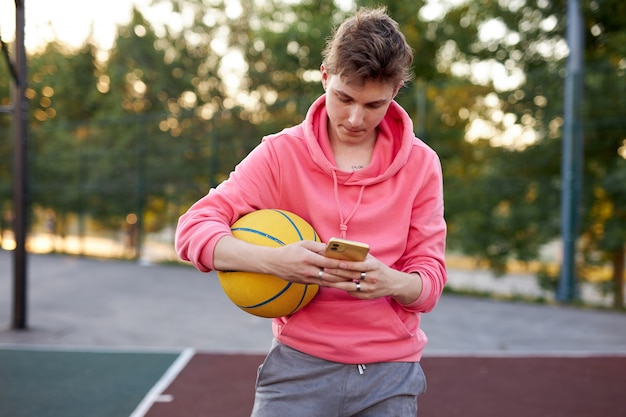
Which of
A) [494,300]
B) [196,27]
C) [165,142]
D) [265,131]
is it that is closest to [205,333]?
[494,300]

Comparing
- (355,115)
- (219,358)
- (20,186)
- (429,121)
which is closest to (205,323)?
(219,358)

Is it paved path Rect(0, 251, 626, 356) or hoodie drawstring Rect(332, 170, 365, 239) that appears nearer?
hoodie drawstring Rect(332, 170, 365, 239)

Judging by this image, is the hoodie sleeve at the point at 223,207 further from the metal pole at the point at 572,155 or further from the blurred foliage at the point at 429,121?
the metal pole at the point at 572,155

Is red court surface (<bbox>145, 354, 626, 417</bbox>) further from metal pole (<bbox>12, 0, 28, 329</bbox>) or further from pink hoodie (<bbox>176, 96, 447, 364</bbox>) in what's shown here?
pink hoodie (<bbox>176, 96, 447, 364</bbox>)

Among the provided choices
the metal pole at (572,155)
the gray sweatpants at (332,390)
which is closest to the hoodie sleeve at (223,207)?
the gray sweatpants at (332,390)

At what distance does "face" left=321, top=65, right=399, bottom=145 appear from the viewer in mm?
1659

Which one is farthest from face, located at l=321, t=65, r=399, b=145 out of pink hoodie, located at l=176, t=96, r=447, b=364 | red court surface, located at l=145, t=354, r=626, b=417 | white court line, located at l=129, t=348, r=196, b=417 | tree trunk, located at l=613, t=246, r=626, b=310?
tree trunk, located at l=613, t=246, r=626, b=310

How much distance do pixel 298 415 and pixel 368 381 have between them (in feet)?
0.74

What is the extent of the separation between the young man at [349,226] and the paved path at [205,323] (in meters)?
3.68

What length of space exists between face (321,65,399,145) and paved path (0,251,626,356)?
3924mm

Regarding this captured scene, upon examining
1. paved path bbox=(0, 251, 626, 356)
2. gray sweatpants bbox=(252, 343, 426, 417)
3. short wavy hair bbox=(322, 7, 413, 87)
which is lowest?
paved path bbox=(0, 251, 626, 356)

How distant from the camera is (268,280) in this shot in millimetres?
1715

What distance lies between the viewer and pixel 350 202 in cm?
183

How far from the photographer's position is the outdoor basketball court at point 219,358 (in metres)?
4.10
